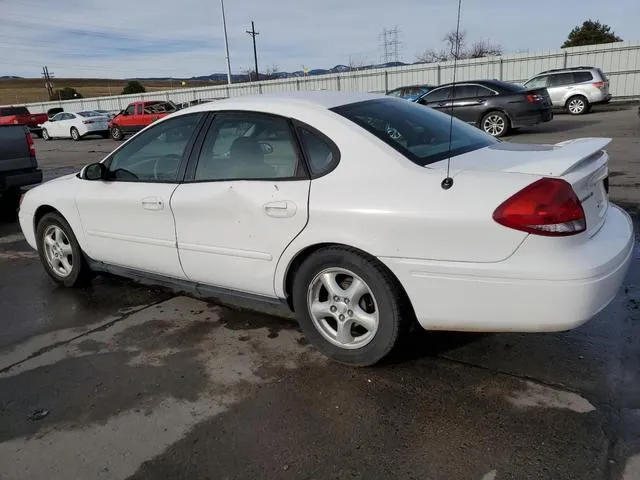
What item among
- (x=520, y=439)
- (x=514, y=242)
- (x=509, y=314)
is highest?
(x=514, y=242)

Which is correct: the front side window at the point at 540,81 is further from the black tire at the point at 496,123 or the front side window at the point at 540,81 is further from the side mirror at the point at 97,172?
the side mirror at the point at 97,172

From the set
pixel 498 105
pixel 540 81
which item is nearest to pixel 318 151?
pixel 498 105

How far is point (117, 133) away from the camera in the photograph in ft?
84.3

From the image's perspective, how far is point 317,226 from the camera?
10.5 ft

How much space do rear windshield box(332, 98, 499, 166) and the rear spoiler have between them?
1.61 ft

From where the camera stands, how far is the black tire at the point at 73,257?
4902mm

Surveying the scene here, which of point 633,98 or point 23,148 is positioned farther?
point 633,98

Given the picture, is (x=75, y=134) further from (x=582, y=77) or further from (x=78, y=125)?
(x=582, y=77)

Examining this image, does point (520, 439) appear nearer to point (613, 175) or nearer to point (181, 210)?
point (181, 210)

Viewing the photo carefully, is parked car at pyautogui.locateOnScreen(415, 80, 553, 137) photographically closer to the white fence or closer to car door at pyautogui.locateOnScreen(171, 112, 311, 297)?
the white fence

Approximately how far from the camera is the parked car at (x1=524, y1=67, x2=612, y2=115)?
846 inches

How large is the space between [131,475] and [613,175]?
27.7 ft

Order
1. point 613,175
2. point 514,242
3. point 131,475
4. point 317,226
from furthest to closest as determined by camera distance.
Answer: point 613,175 → point 317,226 → point 514,242 → point 131,475

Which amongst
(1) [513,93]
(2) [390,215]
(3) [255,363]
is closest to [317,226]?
(2) [390,215]
